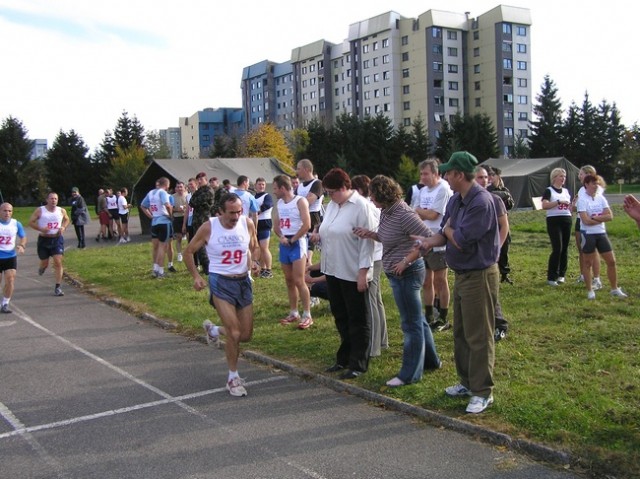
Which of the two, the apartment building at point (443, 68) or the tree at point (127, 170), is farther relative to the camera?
the apartment building at point (443, 68)

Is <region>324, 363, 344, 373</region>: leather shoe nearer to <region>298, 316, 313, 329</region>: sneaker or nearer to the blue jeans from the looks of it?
the blue jeans

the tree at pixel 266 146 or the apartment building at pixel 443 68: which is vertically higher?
the apartment building at pixel 443 68

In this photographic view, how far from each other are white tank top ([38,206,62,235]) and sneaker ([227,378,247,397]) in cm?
728

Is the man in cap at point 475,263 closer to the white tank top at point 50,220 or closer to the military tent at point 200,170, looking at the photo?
the white tank top at point 50,220

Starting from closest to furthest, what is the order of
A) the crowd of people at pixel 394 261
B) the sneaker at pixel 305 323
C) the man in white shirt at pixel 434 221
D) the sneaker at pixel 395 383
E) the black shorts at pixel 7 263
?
the crowd of people at pixel 394 261 < the sneaker at pixel 395 383 < the man in white shirt at pixel 434 221 < the sneaker at pixel 305 323 < the black shorts at pixel 7 263

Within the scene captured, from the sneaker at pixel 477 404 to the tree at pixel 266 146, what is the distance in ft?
191

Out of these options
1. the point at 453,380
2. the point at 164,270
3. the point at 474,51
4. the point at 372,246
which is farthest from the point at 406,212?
the point at 474,51

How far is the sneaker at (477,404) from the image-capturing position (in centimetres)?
507

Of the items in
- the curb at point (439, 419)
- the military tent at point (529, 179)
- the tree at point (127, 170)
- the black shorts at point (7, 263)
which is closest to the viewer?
the curb at point (439, 419)

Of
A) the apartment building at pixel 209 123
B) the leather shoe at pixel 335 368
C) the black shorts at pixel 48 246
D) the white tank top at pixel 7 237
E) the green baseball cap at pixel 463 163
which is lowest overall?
the leather shoe at pixel 335 368

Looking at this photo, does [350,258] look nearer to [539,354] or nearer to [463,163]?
[463,163]

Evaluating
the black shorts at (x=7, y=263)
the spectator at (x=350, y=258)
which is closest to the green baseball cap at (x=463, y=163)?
the spectator at (x=350, y=258)

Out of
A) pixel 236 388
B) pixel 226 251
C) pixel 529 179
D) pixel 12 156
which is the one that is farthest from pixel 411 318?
pixel 12 156

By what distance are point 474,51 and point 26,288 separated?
8735 cm
